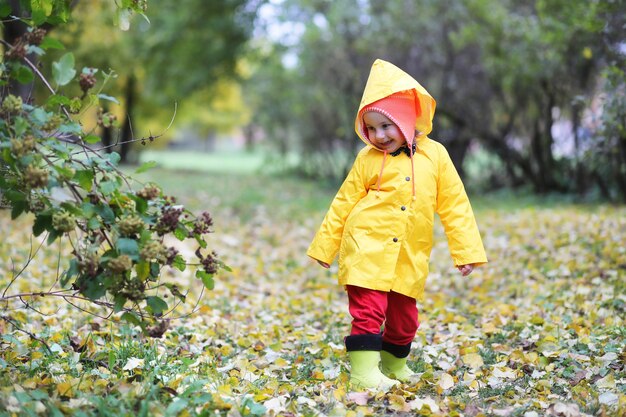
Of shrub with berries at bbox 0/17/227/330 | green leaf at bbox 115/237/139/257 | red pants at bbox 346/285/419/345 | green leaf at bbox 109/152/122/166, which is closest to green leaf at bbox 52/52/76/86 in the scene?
shrub with berries at bbox 0/17/227/330

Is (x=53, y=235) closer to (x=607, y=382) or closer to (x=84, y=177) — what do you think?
(x=84, y=177)

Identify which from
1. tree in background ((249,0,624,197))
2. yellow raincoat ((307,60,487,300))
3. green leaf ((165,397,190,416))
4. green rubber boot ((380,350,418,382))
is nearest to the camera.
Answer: green leaf ((165,397,190,416))

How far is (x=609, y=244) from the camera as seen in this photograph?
611 cm

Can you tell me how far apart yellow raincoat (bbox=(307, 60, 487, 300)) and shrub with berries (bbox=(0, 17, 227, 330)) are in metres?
0.85

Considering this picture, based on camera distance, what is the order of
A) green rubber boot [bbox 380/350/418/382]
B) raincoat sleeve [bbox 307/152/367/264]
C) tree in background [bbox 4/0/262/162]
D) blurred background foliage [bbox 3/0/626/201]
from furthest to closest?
tree in background [bbox 4/0/262/162], blurred background foliage [bbox 3/0/626/201], green rubber boot [bbox 380/350/418/382], raincoat sleeve [bbox 307/152/367/264]

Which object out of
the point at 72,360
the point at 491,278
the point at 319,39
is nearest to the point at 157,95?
the point at 319,39

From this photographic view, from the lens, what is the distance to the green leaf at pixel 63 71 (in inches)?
99.1

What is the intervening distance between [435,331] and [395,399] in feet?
4.99

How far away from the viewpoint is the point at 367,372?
3369 mm

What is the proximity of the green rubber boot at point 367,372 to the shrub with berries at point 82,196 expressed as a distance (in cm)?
100

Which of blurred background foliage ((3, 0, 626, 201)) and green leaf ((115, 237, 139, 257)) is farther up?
blurred background foliage ((3, 0, 626, 201))

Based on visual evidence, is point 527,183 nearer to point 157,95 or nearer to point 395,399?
point 395,399

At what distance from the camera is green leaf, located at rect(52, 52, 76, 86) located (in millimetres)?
2518

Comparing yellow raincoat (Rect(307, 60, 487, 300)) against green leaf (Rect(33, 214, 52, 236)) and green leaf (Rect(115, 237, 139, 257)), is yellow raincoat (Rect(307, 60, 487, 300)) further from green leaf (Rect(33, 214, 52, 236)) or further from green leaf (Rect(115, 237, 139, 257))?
green leaf (Rect(33, 214, 52, 236))
